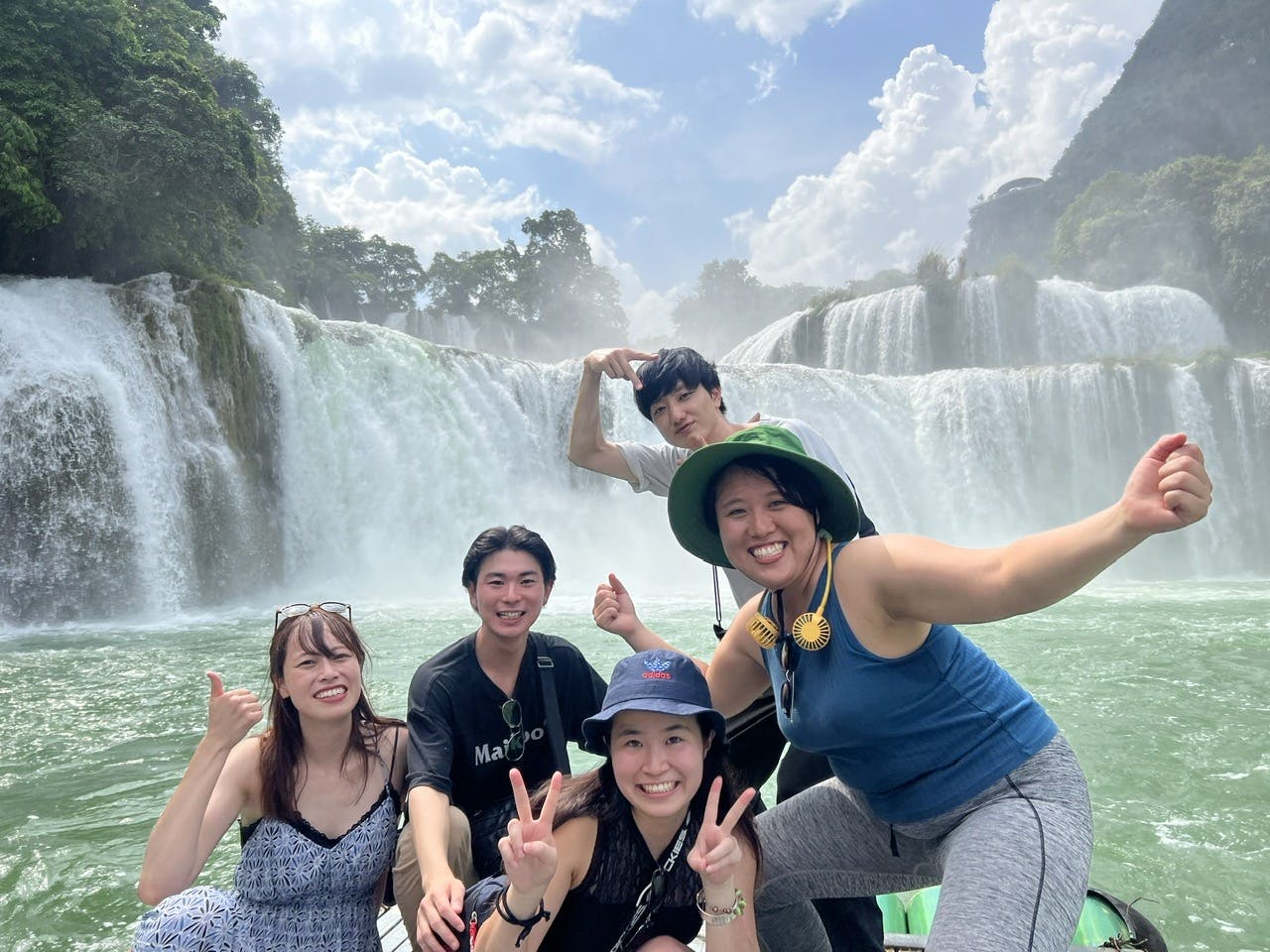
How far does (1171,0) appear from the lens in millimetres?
54594

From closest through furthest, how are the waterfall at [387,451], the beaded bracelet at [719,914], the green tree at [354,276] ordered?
the beaded bracelet at [719,914], the waterfall at [387,451], the green tree at [354,276]

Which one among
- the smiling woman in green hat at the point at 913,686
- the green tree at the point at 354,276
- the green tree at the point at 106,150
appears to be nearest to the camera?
the smiling woman in green hat at the point at 913,686

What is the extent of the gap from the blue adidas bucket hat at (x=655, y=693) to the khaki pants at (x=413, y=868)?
1.85 feet

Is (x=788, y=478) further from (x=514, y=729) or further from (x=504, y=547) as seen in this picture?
(x=514, y=729)

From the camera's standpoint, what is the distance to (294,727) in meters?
2.21

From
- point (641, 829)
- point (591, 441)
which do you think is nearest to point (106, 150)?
point (591, 441)

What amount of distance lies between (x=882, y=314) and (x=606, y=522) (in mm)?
15336

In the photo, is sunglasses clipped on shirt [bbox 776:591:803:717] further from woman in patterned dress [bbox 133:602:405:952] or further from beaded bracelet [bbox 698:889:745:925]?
woman in patterned dress [bbox 133:602:405:952]

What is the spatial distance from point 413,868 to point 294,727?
50 cm

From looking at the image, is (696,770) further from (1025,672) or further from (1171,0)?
(1171,0)

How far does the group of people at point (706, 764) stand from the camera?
1.47 m

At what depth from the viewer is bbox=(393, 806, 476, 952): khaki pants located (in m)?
2.08

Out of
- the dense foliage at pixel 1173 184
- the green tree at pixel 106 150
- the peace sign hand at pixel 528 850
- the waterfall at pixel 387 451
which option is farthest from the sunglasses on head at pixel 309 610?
the dense foliage at pixel 1173 184

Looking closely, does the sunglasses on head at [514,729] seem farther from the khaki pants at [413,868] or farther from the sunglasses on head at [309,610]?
the sunglasses on head at [309,610]
